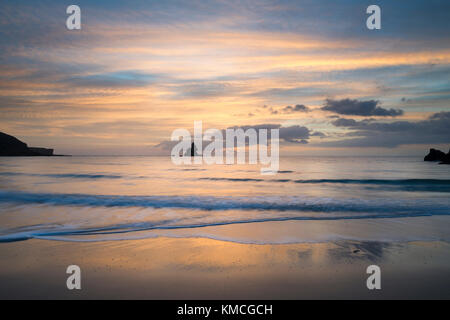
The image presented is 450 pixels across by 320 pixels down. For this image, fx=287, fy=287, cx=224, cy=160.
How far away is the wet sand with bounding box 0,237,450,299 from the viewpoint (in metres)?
4.38

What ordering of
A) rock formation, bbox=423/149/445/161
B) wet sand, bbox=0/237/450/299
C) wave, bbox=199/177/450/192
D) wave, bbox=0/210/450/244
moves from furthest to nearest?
rock formation, bbox=423/149/445/161 < wave, bbox=199/177/450/192 < wave, bbox=0/210/450/244 < wet sand, bbox=0/237/450/299

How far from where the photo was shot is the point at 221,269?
5219 mm

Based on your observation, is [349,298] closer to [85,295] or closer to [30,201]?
[85,295]

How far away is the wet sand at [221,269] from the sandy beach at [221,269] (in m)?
0.02

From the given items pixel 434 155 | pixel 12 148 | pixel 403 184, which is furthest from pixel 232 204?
pixel 12 148

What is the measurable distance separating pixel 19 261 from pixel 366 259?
22.6 ft

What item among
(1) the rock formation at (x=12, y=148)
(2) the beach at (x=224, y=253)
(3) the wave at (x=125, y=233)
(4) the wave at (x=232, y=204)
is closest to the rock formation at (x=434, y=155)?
(4) the wave at (x=232, y=204)

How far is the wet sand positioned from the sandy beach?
0.02 metres

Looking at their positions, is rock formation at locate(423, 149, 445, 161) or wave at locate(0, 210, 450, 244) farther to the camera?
rock formation at locate(423, 149, 445, 161)

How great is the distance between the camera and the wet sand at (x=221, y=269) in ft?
14.4

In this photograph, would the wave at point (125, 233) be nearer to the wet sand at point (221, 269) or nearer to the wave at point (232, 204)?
the wet sand at point (221, 269)

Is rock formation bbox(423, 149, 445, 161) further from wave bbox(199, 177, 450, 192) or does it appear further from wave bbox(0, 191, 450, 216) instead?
wave bbox(0, 191, 450, 216)

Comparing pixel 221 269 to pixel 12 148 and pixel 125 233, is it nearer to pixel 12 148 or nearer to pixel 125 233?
pixel 125 233

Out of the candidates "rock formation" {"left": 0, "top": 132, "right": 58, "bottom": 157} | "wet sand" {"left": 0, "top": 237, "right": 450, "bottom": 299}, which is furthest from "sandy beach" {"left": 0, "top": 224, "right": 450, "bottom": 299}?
"rock formation" {"left": 0, "top": 132, "right": 58, "bottom": 157}
